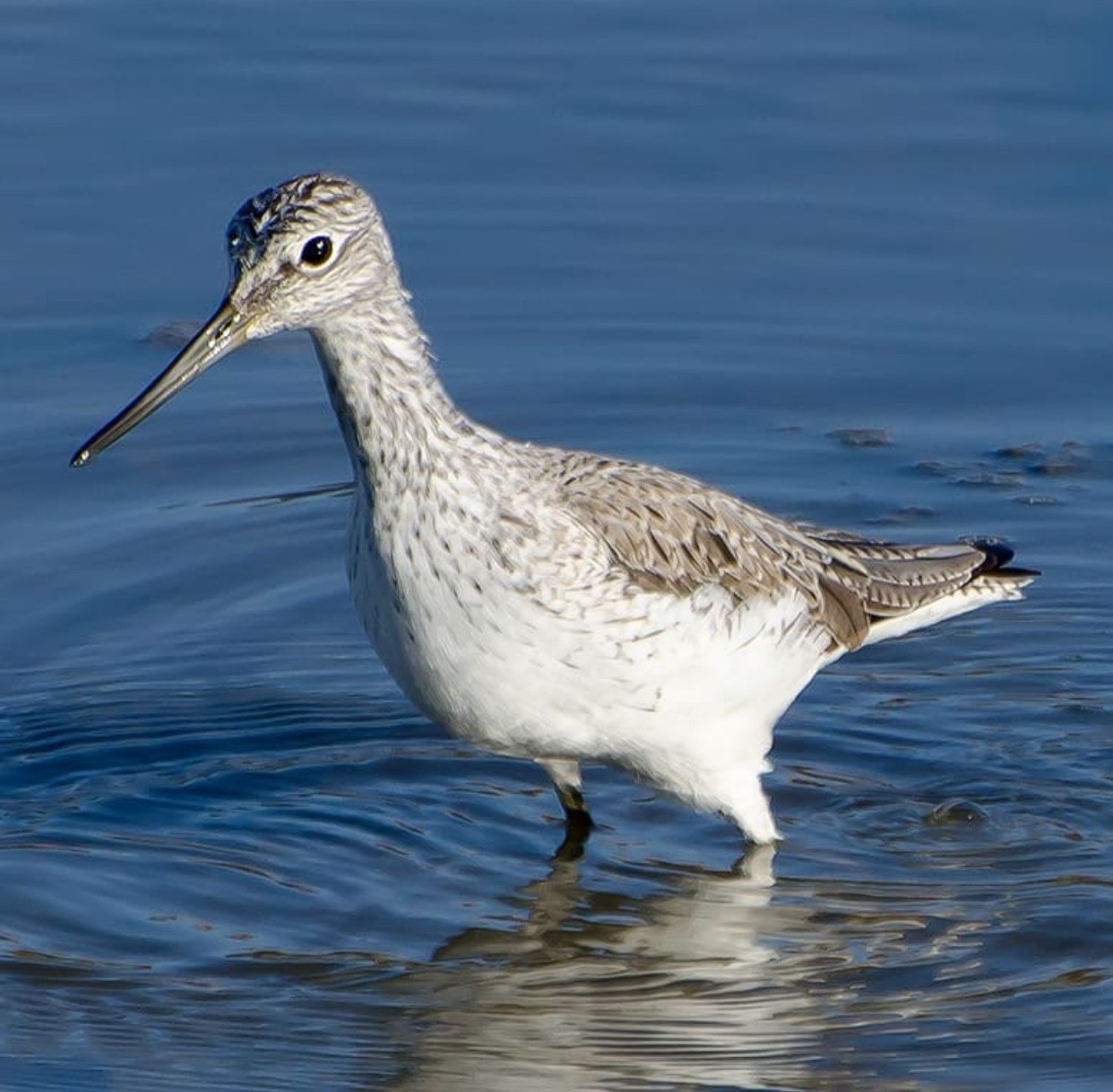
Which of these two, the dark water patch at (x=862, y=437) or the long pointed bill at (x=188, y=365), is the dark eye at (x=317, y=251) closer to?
the long pointed bill at (x=188, y=365)

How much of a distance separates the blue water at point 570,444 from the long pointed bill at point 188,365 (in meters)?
1.57

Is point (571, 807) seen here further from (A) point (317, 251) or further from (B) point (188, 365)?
(A) point (317, 251)

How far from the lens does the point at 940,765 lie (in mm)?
9617

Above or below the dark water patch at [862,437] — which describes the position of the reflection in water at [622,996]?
below

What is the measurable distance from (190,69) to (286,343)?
7.19 feet

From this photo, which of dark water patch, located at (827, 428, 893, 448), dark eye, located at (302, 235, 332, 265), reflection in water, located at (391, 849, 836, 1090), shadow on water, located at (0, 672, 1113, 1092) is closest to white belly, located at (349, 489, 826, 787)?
reflection in water, located at (391, 849, 836, 1090)

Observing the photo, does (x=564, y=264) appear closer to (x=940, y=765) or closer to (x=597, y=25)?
(x=597, y=25)

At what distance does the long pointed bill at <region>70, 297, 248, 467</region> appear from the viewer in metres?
7.85

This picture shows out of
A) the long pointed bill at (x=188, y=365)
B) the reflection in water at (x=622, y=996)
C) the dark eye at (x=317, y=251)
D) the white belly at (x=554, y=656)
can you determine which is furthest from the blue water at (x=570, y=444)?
the dark eye at (x=317, y=251)

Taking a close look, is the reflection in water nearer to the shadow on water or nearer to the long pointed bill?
the shadow on water

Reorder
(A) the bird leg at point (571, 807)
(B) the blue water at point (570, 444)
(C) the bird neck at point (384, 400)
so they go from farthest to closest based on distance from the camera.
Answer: (A) the bird leg at point (571, 807), (C) the bird neck at point (384, 400), (B) the blue water at point (570, 444)

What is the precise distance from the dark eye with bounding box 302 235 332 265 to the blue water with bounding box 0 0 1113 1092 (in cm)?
218

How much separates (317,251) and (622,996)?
8.27 ft

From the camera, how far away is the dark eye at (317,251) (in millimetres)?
7824
